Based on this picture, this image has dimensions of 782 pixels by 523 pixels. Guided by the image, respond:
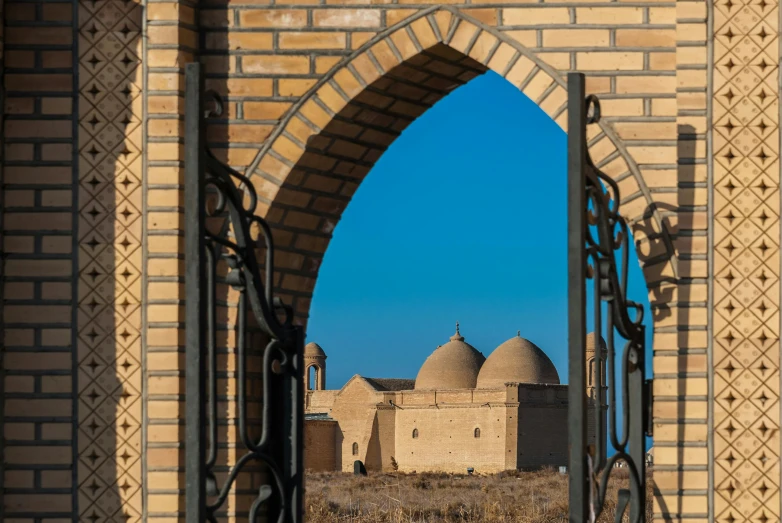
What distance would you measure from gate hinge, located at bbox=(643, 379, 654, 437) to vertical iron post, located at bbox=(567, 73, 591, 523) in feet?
3.60

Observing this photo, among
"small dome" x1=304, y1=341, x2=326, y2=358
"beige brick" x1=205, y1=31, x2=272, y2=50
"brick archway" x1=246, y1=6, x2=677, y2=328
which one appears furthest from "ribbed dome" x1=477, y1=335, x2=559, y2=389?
"beige brick" x1=205, y1=31, x2=272, y2=50

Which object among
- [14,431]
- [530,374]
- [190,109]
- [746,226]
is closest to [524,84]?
[746,226]

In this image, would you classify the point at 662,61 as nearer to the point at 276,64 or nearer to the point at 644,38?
the point at 644,38

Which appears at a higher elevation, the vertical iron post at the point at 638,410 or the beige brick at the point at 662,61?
the beige brick at the point at 662,61

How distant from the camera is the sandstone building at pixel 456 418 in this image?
38625mm

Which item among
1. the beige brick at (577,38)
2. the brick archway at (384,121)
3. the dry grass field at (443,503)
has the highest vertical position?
the beige brick at (577,38)

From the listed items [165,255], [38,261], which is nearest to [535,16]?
[165,255]

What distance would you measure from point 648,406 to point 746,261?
0.74m

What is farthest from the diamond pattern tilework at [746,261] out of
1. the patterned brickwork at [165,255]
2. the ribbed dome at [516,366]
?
the ribbed dome at [516,366]

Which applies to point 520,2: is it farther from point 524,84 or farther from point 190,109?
point 190,109

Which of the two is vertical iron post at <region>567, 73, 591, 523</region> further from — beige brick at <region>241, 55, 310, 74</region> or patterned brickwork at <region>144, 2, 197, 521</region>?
patterned brickwork at <region>144, 2, 197, 521</region>

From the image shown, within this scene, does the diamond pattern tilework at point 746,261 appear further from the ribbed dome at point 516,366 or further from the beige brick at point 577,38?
the ribbed dome at point 516,366

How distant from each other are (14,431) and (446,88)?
259 cm

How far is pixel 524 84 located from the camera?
6.01m
